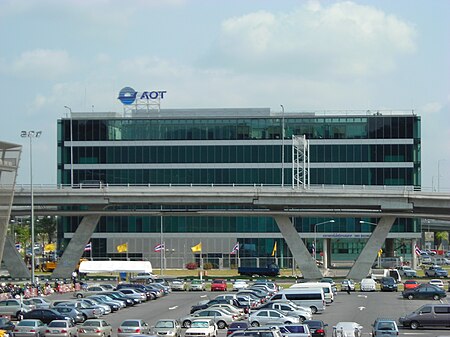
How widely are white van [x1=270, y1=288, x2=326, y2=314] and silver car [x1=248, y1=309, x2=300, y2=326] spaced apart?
10.2 m

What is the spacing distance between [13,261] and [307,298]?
163ft

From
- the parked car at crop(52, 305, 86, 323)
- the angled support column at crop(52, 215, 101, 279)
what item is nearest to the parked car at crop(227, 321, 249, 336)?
the parked car at crop(52, 305, 86, 323)

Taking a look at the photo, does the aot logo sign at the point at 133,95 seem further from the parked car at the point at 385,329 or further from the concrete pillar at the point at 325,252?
the parked car at the point at 385,329

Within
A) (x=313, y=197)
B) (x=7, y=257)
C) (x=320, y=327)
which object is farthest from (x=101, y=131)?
(x=320, y=327)

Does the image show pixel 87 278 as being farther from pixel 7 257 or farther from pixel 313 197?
pixel 313 197

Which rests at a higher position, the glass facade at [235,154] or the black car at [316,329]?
the glass facade at [235,154]

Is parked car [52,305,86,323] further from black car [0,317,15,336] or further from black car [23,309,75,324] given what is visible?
black car [0,317,15,336]

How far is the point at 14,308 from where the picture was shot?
65.2m

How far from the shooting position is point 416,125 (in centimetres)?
14588

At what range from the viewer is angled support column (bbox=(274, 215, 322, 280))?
348ft

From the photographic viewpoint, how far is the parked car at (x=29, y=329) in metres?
53.0

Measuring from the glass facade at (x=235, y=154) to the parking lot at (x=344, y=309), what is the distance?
54.0 m

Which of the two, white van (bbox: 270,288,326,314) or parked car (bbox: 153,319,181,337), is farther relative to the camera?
white van (bbox: 270,288,326,314)

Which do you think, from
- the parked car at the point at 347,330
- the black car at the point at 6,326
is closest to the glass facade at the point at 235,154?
the black car at the point at 6,326
